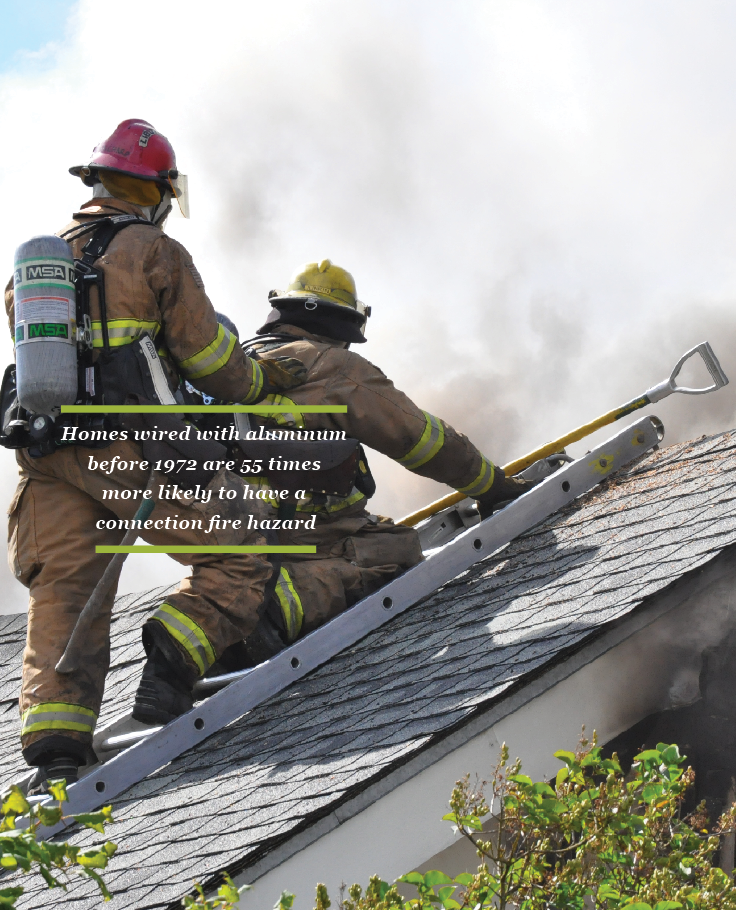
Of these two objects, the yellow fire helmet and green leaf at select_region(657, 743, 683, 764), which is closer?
green leaf at select_region(657, 743, 683, 764)

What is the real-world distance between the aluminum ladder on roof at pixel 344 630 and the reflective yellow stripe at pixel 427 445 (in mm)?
350

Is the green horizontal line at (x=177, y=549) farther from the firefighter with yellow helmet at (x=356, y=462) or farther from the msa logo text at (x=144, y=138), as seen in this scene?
the msa logo text at (x=144, y=138)

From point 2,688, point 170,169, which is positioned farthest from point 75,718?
point 2,688

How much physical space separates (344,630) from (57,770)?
104 centimetres

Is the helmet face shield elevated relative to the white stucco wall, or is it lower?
elevated

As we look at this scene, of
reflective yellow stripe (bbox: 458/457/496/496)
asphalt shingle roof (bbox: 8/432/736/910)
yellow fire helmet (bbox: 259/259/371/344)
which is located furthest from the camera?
yellow fire helmet (bbox: 259/259/371/344)

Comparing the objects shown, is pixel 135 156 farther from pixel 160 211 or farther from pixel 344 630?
pixel 344 630

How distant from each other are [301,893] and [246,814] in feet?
0.96

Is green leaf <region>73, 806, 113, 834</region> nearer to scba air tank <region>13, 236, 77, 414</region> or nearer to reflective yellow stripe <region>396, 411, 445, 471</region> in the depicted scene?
scba air tank <region>13, 236, 77, 414</region>

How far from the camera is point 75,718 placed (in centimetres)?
372

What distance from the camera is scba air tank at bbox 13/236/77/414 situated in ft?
12.1

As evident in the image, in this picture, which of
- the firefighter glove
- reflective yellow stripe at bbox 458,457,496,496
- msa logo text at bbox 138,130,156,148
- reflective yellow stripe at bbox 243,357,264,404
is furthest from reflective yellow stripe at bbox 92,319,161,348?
the firefighter glove

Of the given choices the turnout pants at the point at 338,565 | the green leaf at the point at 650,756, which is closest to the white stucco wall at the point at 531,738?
the green leaf at the point at 650,756

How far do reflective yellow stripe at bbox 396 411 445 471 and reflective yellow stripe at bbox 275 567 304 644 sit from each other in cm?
A: 80
